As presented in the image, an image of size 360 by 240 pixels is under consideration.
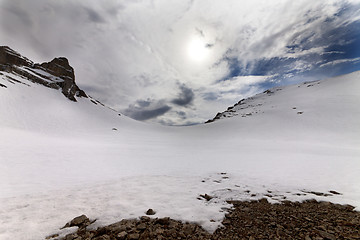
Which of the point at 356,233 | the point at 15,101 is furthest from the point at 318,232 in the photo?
the point at 15,101

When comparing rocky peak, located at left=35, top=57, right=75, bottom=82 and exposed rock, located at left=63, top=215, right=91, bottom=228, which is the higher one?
rocky peak, located at left=35, top=57, right=75, bottom=82

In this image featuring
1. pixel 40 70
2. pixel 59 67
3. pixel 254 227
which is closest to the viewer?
pixel 254 227

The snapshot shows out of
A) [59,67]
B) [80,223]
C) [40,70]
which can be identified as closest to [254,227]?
[80,223]

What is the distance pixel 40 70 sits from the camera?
5559 centimetres

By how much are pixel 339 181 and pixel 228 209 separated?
7845 millimetres

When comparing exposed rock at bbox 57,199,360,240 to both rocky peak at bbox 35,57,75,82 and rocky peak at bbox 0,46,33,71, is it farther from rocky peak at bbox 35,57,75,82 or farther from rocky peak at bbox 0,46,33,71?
rocky peak at bbox 35,57,75,82

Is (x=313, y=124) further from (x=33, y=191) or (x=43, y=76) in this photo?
(x=43, y=76)

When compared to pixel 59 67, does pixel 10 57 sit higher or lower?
lower

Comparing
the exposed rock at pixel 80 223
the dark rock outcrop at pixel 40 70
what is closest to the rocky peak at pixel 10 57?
the dark rock outcrop at pixel 40 70

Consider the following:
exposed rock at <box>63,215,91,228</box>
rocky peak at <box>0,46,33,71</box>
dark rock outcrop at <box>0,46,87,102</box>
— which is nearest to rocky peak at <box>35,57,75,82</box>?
dark rock outcrop at <box>0,46,87,102</box>

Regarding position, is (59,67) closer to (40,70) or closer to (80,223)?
(40,70)

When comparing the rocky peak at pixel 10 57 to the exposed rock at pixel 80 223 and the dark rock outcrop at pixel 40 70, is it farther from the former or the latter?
the exposed rock at pixel 80 223

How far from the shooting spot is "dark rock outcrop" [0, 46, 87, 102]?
45728 mm

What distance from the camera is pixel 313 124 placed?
27.1 metres
